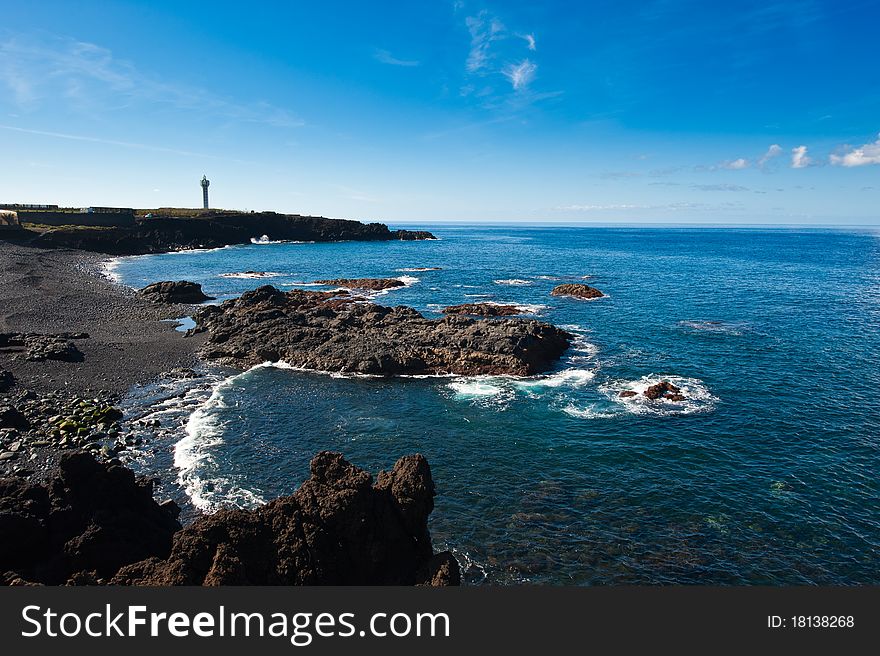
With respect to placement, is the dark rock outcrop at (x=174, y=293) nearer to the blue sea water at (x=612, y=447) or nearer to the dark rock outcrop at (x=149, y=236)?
the blue sea water at (x=612, y=447)

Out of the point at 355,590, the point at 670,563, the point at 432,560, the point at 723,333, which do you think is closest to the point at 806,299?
the point at 723,333

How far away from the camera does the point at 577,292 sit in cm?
8706

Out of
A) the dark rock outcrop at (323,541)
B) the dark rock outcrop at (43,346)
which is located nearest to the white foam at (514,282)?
the dark rock outcrop at (43,346)

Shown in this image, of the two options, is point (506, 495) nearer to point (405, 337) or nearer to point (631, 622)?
point (631, 622)

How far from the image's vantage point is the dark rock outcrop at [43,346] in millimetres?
46250

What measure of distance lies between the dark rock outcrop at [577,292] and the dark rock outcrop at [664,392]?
4537 centimetres

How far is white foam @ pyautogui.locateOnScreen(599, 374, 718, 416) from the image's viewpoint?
123ft

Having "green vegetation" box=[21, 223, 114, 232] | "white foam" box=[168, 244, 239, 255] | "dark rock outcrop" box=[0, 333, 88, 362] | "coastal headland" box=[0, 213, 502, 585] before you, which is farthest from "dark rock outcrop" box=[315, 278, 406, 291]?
"green vegetation" box=[21, 223, 114, 232]

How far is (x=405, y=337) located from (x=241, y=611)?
42.5m

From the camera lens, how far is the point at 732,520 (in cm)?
2470

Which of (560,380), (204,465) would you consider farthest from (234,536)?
(560,380)

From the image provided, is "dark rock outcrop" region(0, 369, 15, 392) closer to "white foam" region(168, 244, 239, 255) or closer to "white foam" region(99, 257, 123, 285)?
"white foam" region(99, 257, 123, 285)

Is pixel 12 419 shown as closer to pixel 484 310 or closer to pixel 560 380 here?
pixel 560 380

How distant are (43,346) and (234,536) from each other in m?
45.1
